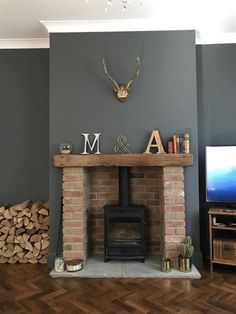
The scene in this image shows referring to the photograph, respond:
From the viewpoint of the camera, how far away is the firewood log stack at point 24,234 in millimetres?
3184

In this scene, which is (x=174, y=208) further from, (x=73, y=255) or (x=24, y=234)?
(x=24, y=234)

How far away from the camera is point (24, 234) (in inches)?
127

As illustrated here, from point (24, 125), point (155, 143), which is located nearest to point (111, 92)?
point (155, 143)

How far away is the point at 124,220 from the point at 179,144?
3.40 ft

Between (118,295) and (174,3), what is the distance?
2.74 m

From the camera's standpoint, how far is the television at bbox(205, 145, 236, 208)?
9.62 feet

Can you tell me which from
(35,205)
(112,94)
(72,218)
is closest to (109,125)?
(112,94)

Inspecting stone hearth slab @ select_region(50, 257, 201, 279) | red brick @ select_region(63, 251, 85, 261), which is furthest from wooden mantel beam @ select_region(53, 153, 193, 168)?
stone hearth slab @ select_region(50, 257, 201, 279)

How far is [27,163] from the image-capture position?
3.54 metres

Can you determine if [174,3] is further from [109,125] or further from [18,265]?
[18,265]

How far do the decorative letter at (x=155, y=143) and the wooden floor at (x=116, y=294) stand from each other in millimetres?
1295

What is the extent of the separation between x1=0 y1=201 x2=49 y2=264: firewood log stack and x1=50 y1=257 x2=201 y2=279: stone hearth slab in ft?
1.48

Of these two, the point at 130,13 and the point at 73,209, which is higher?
the point at 130,13

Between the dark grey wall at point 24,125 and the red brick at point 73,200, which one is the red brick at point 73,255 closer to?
the red brick at point 73,200
